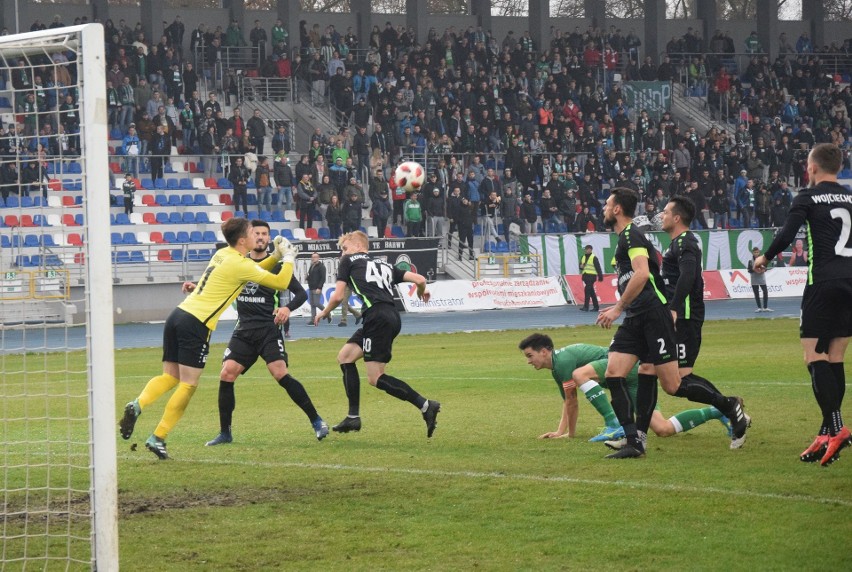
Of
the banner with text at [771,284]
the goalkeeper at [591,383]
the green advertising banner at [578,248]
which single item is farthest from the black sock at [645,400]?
the banner with text at [771,284]

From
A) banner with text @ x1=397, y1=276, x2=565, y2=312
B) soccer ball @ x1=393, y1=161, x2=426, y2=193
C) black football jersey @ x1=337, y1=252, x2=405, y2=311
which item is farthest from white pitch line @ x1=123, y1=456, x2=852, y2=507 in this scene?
banner with text @ x1=397, y1=276, x2=565, y2=312

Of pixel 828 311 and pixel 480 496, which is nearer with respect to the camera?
pixel 480 496

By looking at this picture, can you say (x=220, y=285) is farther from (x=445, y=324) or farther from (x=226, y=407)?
(x=445, y=324)

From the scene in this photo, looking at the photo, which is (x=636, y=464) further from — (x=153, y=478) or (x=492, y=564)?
(x=153, y=478)

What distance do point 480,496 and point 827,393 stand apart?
280cm

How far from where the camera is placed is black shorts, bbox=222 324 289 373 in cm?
1127

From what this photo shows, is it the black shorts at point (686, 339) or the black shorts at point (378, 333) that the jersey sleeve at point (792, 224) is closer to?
the black shorts at point (686, 339)

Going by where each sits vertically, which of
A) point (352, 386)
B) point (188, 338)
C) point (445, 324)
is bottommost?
point (445, 324)

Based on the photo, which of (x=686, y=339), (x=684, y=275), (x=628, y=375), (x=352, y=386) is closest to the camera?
(x=684, y=275)

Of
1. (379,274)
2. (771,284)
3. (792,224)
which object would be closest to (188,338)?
(379,274)

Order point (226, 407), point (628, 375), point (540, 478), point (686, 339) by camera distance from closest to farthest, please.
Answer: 1. point (540, 478)
2. point (686, 339)
3. point (628, 375)
4. point (226, 407)

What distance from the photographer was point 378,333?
446 inches

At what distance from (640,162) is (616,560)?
35218mm

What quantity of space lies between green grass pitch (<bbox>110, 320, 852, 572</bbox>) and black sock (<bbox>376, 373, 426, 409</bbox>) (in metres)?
0.37
